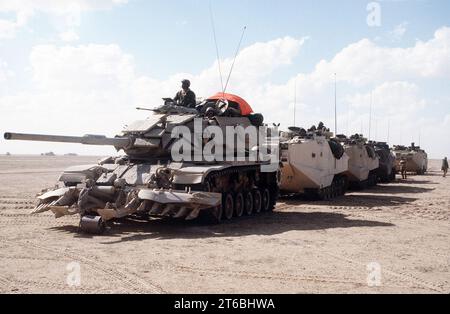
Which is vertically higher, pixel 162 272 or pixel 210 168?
pixel 210 168

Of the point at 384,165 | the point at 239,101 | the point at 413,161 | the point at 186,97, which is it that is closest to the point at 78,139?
the point at 186,97

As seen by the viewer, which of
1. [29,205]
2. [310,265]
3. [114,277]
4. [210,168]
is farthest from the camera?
[29,205]

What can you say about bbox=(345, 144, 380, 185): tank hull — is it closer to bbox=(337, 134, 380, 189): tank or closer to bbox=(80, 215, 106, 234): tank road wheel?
bbox=(337, 134, 380, 189): tank

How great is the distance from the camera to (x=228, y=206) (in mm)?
13766

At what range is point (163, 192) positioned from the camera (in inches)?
452

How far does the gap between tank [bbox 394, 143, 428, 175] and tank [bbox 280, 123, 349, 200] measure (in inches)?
752

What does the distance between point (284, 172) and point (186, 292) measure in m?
12.7

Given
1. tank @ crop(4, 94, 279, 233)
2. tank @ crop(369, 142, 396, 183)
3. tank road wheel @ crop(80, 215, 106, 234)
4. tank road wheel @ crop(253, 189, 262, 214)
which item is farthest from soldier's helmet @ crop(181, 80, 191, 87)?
tank @ crop(369, 142, 396, 183)

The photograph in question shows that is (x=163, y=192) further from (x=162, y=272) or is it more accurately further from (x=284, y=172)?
(x=284, y=172)

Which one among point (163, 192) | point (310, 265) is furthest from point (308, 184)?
point (310, 265)

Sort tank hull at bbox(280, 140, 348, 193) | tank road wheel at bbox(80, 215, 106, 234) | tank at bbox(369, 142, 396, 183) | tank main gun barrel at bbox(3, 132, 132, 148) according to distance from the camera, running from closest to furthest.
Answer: tank road wheel at bbox(80, 215, 106, 234) → tank main gun barrel at bbox(3, 132, 132, 148) → tank hull at bbox(280, 140, 348, 193) → tank at bbox(369, 142, 396, 183)

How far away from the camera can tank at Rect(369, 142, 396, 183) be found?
100 ft

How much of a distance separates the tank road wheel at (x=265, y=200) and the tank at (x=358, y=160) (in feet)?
32.4

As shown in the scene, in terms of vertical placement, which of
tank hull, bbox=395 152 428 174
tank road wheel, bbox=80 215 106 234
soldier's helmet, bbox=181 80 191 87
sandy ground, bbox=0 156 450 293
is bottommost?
sandy ground, bbox=0 156 450 293
